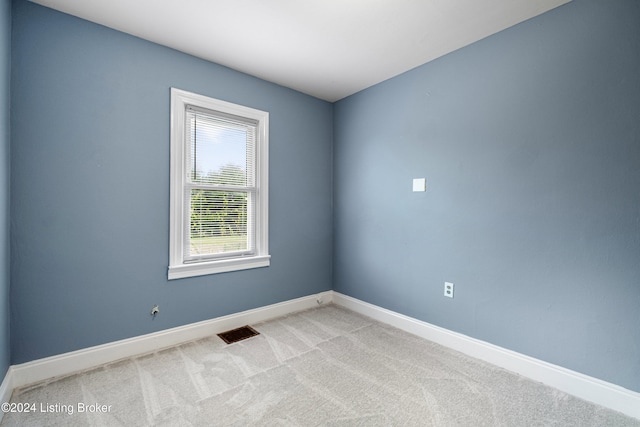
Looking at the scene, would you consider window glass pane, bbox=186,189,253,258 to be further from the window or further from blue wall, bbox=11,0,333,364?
blue wall, bbox=11,0,333,364

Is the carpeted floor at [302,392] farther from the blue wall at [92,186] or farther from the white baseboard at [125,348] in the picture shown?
the blue wall at [92,186]

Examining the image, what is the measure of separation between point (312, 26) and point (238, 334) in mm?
2744

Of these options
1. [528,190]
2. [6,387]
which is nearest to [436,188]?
[528,190]

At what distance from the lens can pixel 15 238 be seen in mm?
1828

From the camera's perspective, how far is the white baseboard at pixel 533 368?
164 centimetres

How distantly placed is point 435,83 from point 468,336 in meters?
2.27

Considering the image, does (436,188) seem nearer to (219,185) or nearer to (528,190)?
(528,190)

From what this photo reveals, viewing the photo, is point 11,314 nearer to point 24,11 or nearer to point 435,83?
point 24,11

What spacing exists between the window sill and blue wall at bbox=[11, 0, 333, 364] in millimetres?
69

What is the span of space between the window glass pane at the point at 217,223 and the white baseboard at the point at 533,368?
180 cm

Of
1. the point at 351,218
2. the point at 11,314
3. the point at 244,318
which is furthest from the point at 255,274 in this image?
the point at 11,314

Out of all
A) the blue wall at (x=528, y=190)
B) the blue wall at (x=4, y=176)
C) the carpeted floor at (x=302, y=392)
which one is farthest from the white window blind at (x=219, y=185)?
the blue wall at (x=528, y=190)

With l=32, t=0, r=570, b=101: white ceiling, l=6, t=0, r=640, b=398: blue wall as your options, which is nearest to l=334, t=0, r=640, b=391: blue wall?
l=6, t=0, r=640, b=398: blue wall

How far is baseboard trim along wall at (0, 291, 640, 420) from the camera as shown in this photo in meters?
1.69
